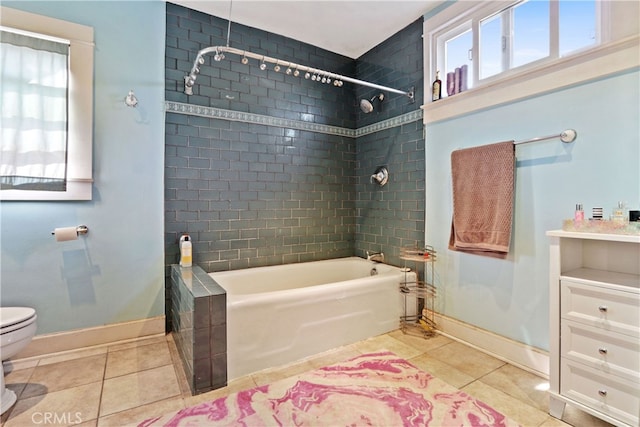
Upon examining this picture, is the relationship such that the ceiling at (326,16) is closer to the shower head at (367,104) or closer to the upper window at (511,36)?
the upper window at (511,36)

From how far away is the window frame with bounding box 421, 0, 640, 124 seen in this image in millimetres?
1655

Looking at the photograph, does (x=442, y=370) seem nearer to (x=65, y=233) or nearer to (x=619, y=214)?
(x=619, y=214)

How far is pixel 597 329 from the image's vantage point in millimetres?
1450

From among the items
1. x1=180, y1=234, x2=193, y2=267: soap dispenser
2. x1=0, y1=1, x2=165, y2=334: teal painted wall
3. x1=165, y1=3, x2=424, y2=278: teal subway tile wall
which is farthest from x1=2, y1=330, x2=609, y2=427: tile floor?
x1=165, y1=3, x2=424, y2=278: teal subway tile wall

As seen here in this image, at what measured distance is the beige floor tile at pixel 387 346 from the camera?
2.29 m

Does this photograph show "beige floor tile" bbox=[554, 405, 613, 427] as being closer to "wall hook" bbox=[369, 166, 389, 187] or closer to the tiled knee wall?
the tiled knee wall

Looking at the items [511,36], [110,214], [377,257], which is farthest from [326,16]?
[110,214]

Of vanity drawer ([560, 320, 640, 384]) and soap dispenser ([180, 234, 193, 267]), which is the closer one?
vanity drawer ([560, 320, 640, 384])

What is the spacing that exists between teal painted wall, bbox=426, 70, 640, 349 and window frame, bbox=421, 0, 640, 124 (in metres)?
0.06

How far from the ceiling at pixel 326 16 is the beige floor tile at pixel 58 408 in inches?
117

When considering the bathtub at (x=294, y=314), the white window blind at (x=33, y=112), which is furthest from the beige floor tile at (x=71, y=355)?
the white window blind at (x=33, y=112)

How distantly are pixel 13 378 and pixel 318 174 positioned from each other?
282 centimetres

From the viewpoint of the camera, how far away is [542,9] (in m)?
2.07

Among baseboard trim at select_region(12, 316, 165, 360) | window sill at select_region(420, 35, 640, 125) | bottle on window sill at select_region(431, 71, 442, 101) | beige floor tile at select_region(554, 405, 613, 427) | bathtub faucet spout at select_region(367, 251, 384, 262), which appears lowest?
beige floor tile at select_region(554, 405, 613, 427)
